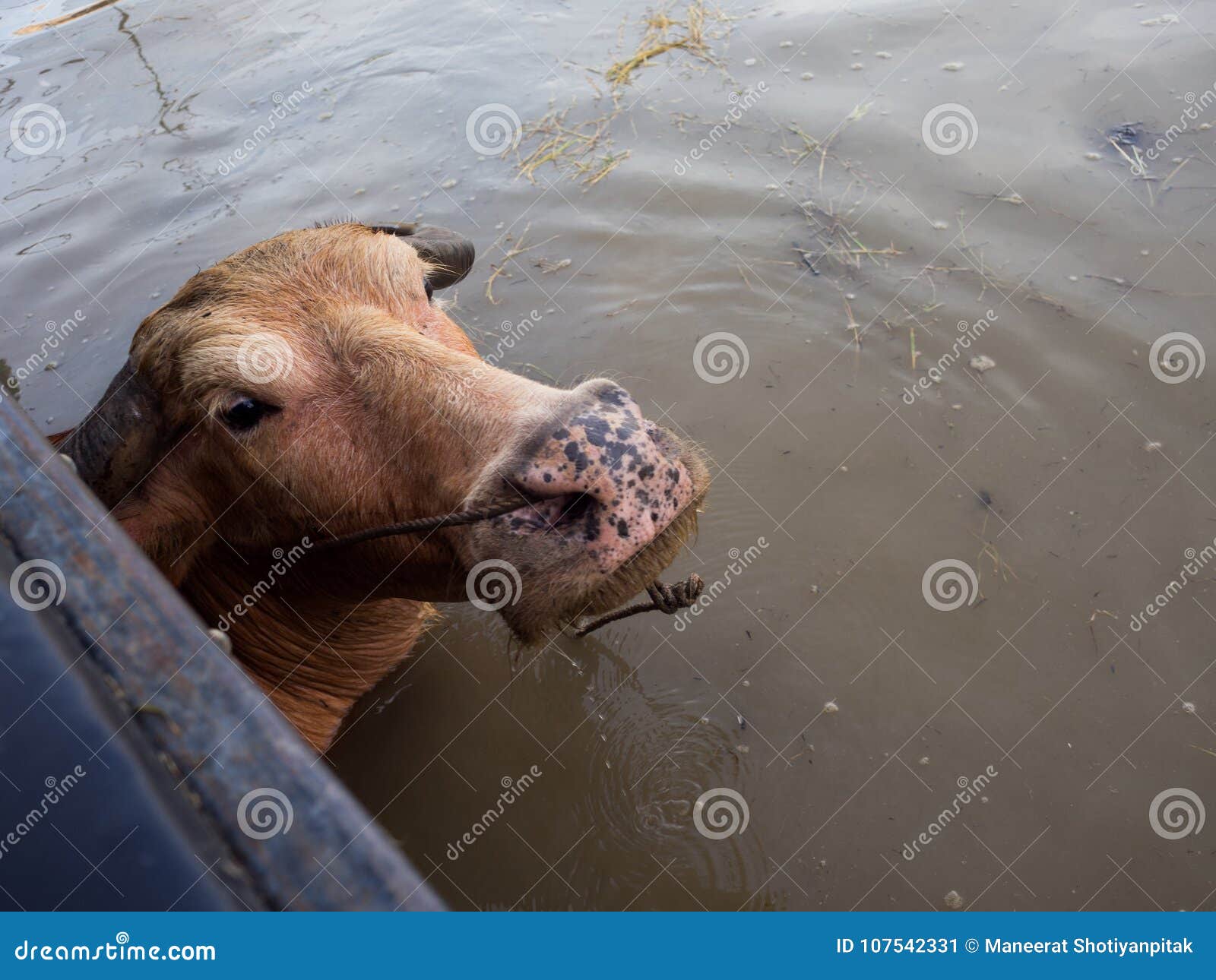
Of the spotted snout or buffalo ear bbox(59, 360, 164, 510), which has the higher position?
buffalo ear bbox(59, 360, 164, 510)

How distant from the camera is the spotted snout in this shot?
2.40 m

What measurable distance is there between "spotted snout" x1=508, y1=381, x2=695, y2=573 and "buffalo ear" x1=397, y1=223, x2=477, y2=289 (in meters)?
2.17

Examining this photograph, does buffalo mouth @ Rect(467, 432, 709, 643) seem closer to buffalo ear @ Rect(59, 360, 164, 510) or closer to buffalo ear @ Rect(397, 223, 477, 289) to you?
buffalo ear @ Rect(59, 360, 164, 510)

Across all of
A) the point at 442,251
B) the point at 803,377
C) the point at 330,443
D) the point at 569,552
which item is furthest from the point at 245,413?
the point at 803,377

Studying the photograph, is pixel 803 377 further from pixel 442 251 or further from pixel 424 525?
pixel 424 525

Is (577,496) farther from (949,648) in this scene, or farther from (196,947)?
(949,648)

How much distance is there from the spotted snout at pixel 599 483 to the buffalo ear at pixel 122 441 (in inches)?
70.7

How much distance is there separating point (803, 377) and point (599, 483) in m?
3.44

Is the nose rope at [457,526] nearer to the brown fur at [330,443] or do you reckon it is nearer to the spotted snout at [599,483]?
the brown fur at [330,443]

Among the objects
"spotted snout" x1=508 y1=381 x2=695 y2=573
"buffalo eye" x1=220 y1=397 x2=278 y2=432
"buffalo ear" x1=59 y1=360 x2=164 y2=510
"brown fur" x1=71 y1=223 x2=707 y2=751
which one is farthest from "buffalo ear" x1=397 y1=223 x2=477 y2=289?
"spotted snout" x1=508 y1=381 x2=695 y2=573

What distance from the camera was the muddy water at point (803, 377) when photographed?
367cm

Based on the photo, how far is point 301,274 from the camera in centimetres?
343

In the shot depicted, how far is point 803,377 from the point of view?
18.0ft

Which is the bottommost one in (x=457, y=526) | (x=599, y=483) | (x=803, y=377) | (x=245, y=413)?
(x=803, y=377)
